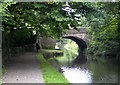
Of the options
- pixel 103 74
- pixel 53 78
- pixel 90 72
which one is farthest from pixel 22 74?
pixel 90 72

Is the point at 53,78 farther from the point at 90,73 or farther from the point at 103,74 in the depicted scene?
the point at 90,73

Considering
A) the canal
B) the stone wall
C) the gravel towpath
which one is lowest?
the stone wall

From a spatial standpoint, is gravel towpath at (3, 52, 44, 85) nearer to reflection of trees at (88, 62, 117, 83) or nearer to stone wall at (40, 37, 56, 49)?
reflection of trees at (88, 62, 117, 83)

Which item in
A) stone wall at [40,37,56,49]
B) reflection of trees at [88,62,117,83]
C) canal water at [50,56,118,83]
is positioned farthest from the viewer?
stone wall at [40,37,56,49]

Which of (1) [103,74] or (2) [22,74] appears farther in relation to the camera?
(1) [103,74]

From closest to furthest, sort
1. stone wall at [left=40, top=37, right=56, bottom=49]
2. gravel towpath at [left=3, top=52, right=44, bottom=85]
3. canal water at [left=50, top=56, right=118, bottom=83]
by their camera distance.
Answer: gravel towpath at [left=3, top=52, right=44, bottom=85] < canal water at [left=50, top=56, right=118, bottom=83] < stone wall at [left=40, top=37, right=56, bottom=49]

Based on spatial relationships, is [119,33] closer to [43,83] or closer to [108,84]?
[108,84]

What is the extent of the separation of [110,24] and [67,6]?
10.8m

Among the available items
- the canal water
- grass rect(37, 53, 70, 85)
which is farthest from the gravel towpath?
the canal water

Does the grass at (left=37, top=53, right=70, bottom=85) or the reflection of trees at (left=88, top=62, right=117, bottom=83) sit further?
the reflection of trees at (left=88, top=62, right=117, bottom=83)

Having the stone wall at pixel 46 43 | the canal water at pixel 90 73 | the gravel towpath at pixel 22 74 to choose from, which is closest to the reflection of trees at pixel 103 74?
the canal water at pixel 90 73

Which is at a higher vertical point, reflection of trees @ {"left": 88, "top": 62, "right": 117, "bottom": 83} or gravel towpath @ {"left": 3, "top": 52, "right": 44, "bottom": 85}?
gravel towpath @ {"left": 3, "top": 52, "right": 44, "bottom": 85}

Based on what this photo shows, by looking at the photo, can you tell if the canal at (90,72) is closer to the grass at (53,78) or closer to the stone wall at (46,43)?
the grass at (53,78)

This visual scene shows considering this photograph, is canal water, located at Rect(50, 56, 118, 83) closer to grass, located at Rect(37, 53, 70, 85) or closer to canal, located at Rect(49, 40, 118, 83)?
canal, located at Rect(49, 40, 118, 83)
